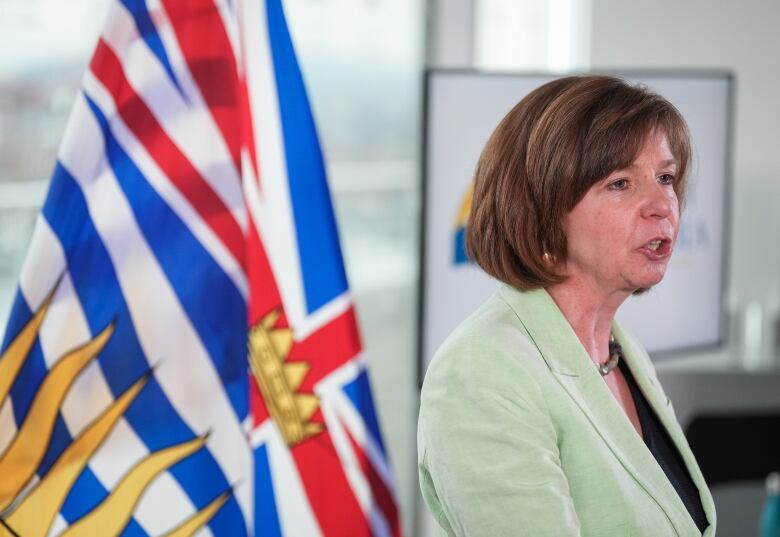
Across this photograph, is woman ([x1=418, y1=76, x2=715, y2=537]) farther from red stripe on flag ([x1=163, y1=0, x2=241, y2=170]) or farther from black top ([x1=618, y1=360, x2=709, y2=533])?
red stripe on flag ([x1=163, y1=0, x2=241, y2=170])

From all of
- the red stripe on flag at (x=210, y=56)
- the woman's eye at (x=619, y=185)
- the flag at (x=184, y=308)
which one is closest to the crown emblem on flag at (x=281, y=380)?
the flag at (x=184, y=308)

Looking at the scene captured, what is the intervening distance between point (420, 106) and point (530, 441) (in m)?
2.44

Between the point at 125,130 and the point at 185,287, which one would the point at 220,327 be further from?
the point at 125,130

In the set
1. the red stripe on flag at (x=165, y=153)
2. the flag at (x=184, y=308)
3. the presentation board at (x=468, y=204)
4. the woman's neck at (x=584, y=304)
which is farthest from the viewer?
the presentation board at (x=468, y=204)

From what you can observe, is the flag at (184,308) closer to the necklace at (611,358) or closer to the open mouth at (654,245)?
the necklace at (611,358)

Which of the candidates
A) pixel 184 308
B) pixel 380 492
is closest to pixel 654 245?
pixel 184 308

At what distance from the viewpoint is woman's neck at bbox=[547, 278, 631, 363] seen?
1.45m

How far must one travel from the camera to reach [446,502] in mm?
1273

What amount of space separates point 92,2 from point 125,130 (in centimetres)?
88

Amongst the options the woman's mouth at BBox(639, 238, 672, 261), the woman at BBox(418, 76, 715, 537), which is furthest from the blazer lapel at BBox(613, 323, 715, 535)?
the woman's mouth at BBox(639, 238, 672, 261)

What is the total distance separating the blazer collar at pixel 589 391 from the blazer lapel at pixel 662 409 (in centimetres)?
2

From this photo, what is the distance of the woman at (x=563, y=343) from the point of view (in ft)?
4.08

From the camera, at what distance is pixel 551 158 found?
136 cm

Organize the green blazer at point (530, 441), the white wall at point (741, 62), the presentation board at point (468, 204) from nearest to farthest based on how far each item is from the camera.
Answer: the green blazer at point (530, 441)
the presentation board at point (468, 204)
the white wall at point (741, 62)
